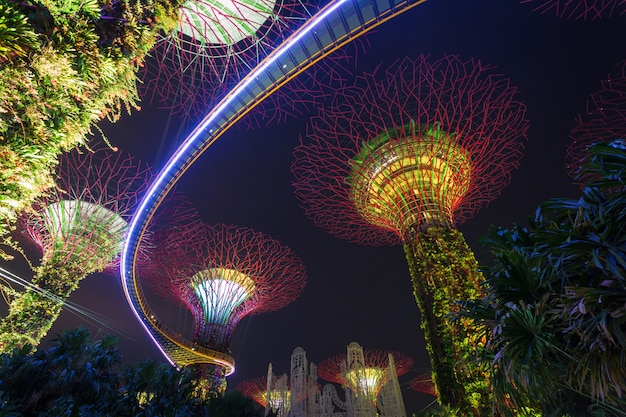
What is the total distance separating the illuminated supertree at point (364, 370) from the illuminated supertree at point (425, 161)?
1143 centimetres

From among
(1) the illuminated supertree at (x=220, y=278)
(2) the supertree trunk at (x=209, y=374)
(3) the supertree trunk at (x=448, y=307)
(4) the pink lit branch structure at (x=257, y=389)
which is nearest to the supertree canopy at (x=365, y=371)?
(1) the illuminated supertree at (x=220, y=278)

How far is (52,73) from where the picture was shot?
3.70m

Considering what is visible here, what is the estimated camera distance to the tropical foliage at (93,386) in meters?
7.66

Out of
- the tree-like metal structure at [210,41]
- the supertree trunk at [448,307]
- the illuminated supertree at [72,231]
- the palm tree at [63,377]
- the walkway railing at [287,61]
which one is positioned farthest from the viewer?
the illuminated supertree at [72,231]

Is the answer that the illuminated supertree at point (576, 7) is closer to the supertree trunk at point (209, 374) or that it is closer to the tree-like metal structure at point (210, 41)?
the tree-like metal structure at point (210, 41)

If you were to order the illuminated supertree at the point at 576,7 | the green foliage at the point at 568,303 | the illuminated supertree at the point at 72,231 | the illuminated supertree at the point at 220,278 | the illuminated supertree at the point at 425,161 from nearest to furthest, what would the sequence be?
the green foliage at the point at 568,303 < the illuminated supertree at the point at 576,7 < the illuminated supertree at the point at 425,161 < the illuminated supertree at the point at 72,231 < the illuminated supertree at the point at 220,278

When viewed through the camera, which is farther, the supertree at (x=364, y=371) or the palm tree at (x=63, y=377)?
the supertree at (x=364, y=371)

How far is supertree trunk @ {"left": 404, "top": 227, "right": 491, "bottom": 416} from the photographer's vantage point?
10195 mm

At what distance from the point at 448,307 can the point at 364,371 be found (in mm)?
11836

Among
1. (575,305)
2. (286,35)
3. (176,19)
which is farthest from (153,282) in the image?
(575,305)

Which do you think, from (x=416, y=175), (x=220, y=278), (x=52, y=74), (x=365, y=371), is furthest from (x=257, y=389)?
(x=52, y=74)

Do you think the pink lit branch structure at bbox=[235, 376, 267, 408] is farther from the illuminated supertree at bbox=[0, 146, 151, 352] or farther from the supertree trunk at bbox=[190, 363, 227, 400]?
the illuminated supertree at bbox=[0, 146, 151, 352]

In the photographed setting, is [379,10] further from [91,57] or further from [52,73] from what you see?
[52,73]

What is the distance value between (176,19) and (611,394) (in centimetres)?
761
